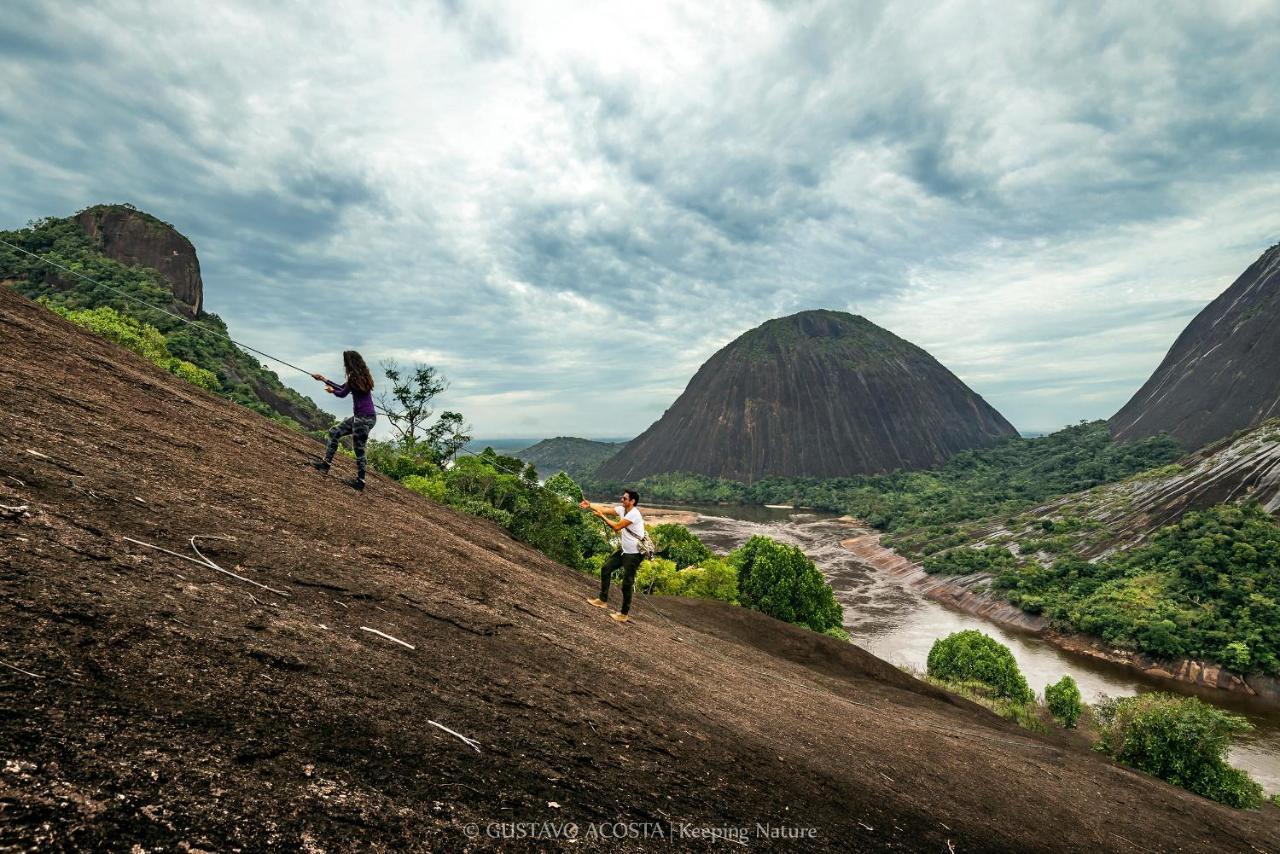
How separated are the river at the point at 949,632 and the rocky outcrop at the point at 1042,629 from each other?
126 centimetres

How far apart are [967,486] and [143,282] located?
202 metres

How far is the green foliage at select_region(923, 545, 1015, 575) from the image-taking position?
78.3m

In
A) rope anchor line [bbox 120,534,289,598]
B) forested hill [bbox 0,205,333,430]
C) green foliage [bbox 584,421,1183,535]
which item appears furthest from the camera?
green foliage [bbox 584,421,1183,535]

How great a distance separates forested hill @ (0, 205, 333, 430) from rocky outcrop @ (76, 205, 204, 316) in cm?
15

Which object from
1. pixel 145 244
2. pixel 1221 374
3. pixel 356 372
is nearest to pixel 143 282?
pixel 145 244

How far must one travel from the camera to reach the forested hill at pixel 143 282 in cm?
7362

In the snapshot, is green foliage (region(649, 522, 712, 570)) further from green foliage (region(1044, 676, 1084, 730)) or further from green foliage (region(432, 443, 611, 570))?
green foliage (region(1044, 676, 1084, 730))

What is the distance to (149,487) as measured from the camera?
800 cm

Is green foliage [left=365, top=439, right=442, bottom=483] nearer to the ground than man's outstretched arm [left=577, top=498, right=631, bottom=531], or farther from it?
nearer to the ground

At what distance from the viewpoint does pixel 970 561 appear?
267 feet

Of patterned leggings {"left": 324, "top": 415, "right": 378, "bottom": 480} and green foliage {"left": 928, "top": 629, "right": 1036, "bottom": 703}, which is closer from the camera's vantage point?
patterned leggings {"left": 324, "top": 415, "right": 378, "bottom": 480}

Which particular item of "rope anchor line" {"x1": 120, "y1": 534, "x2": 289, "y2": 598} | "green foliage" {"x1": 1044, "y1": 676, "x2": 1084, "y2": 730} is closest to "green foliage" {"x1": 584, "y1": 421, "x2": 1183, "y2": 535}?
"green foliage" {"x1": 1044, "y1": 676, "x2": 1084, "y2": 730}

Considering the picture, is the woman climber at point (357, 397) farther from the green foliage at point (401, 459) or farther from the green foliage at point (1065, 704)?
the green foliage at point (1065, 704)

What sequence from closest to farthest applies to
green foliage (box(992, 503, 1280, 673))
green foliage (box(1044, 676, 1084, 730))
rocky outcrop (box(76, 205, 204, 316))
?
1. green foliage (box(1044, 676, 1084, 730))
2. green foliage (box(992, 503, 1280, 673))
3. rocky outcrop (box(76, 205, 204, 316))
